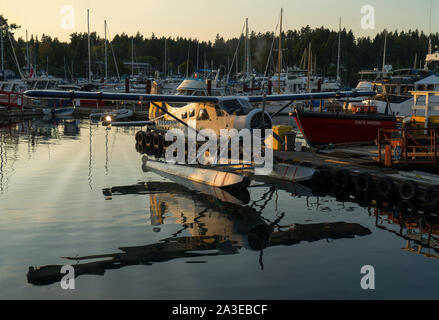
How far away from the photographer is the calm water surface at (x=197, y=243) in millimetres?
8266

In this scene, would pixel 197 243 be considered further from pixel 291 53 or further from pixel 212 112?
pixel 291 53

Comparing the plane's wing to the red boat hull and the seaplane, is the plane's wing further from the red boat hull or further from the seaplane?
the red boat hull

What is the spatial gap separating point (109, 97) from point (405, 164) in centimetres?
1181

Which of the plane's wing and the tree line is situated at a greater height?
the tree line

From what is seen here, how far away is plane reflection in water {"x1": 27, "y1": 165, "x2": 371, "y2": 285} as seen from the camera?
374 inches

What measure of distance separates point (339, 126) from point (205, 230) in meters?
13.8

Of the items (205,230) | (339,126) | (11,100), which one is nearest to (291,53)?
(11,100)

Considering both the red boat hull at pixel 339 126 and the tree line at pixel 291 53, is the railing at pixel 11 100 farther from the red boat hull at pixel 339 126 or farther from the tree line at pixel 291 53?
the tree line at pixel 291 53

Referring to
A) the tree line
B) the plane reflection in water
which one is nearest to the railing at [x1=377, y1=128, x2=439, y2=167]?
the plane reflection in water

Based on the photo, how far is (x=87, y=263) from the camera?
9.37 m

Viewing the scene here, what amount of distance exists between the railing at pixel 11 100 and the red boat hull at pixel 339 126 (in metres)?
39.6

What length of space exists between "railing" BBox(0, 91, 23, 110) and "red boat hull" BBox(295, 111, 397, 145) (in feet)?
130
